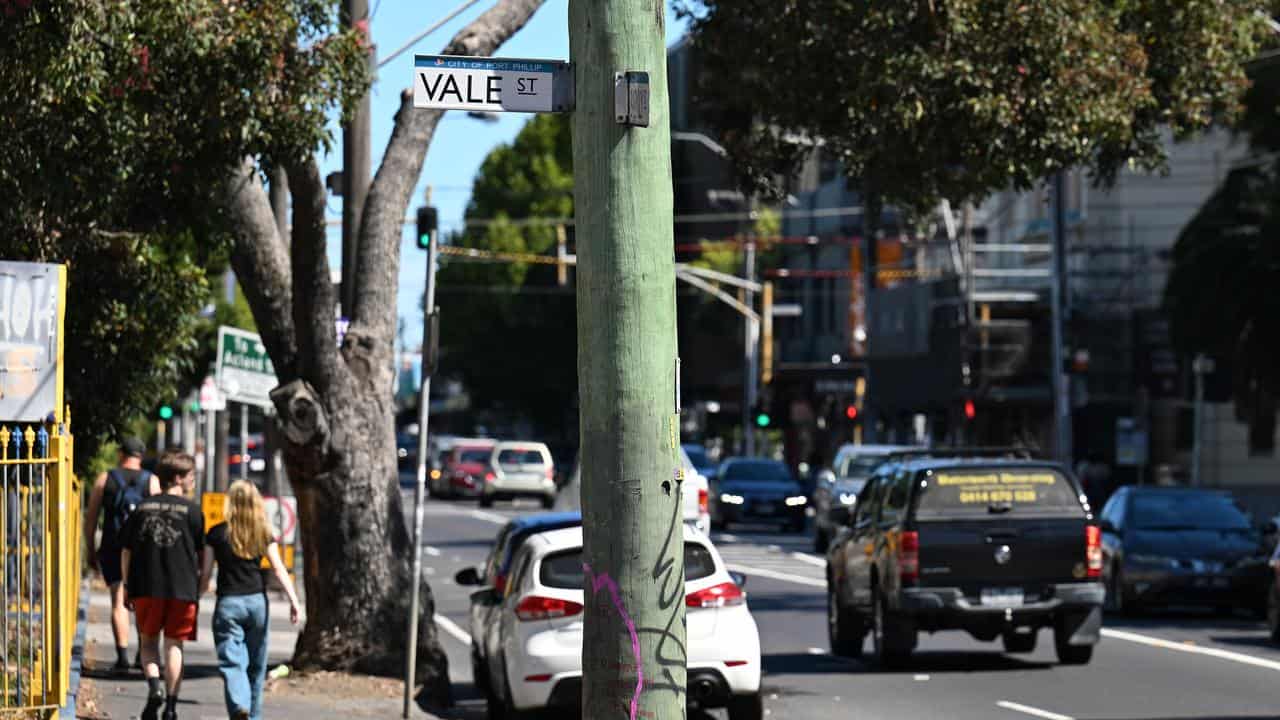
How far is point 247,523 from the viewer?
13.6m

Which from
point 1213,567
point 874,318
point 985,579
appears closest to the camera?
point 985,579

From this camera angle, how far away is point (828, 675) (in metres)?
19.5

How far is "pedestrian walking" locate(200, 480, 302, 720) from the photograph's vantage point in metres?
13.4

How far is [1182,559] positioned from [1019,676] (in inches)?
246

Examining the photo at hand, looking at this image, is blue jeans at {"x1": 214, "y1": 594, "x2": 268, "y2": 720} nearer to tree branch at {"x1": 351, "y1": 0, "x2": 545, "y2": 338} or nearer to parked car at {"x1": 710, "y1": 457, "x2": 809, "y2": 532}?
tree branch at {"x1": 351, "y1": 0, "x2": 545, "y2": 338}

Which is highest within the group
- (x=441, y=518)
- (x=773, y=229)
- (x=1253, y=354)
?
(x=773, y=229)

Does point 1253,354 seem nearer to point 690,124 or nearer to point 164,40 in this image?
point 164,40

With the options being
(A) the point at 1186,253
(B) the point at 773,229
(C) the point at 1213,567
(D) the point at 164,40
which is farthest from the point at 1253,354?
(B) the point at 773,229

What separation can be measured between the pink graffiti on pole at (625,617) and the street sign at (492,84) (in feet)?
4.90

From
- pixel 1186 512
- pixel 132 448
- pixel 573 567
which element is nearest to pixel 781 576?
pixel 1186 512

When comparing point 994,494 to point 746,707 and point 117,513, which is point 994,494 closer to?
point 746,707

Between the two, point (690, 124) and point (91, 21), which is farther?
Answer: point (690, 124)

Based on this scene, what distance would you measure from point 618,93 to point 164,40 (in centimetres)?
822

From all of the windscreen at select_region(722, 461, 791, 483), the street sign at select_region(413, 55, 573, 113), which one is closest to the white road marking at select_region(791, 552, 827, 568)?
the windscreen at select_region(722, 461, 791, 483)
